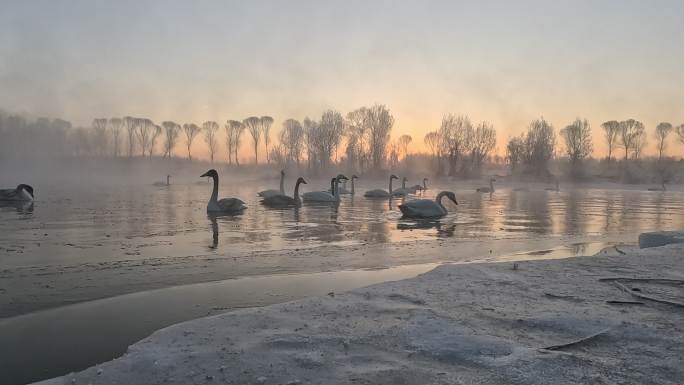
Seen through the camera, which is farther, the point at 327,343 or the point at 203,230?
the point at 203,230

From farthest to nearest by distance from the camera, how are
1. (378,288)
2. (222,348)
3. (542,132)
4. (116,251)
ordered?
(542,132) → (116,251) → (378,288) → (222,348)

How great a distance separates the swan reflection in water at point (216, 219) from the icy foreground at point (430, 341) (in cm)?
562

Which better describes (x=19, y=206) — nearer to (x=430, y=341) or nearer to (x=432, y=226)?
(x=432, y=226)

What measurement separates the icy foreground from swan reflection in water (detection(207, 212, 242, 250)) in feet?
18.4

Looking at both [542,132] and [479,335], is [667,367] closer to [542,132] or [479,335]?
[479,335]

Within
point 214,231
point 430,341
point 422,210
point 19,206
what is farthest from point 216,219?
point 430,341

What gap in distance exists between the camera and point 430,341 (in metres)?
3.95

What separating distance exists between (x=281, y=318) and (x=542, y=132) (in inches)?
3114

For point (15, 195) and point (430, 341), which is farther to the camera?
point (15, 195)

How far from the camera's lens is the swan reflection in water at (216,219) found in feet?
34.3

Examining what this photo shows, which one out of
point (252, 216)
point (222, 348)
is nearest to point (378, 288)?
point (222, 348)

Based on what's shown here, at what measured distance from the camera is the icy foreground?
3.31 m

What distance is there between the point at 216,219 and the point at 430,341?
12.6 m

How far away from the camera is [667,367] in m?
3.49
